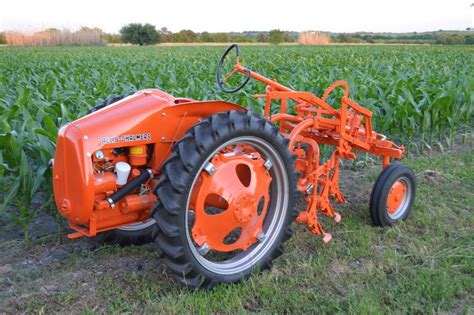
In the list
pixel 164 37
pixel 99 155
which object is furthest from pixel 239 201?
pixel 164 37

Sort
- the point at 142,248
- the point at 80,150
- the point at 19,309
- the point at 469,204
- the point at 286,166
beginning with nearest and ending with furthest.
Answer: the point at 80,150 → the point at 19,309 → the point at 286,166 → the point at 142,248 → the point at 469,204

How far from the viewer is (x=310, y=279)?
3.17m

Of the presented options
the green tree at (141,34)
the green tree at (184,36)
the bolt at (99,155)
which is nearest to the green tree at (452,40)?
the green tree at (184,36)

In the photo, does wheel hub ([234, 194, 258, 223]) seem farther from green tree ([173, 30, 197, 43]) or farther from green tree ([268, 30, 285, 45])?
green tree ([173, 30, 197, 43])

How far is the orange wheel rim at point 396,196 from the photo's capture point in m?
4.10

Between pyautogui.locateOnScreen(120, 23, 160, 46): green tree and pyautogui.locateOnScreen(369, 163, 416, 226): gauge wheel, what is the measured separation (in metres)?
51.6

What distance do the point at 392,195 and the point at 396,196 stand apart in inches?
2.4

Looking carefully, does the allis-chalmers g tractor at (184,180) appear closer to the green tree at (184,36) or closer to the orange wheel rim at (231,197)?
the orange wheel rim at (231,197)

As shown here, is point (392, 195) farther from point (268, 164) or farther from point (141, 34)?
point (141, 34)

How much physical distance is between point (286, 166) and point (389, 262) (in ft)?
3.38

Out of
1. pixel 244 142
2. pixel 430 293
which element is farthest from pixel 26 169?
pixel 430 293

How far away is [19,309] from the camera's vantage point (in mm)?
2859

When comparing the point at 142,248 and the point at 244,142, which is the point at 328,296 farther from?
the point at 142,248

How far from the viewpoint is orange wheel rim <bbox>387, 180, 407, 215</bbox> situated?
4.10 metres
